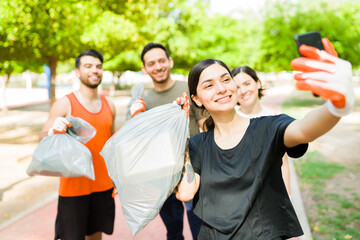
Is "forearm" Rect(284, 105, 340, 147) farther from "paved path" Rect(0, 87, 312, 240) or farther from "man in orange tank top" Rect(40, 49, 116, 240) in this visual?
"paved path" Rect(0, 87, 312, 240)

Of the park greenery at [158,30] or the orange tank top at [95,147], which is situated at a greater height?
the park greenery at [158,30]

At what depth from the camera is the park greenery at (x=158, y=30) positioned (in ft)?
23.4

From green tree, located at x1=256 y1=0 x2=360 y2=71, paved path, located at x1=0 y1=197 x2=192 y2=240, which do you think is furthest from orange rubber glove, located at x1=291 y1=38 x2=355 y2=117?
green tree, located at x1=256 y1=0 x2=360 y2=71

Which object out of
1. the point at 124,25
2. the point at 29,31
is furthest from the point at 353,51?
the point at 29,31

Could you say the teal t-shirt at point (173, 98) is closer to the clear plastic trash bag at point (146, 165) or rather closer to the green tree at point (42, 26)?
the clear plastic trash bag at point (146, 165)

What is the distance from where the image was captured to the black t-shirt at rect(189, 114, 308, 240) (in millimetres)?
1423

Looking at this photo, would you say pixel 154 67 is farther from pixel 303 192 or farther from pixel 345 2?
pixel 345 2

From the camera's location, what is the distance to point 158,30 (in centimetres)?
1474

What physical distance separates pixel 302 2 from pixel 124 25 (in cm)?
1518

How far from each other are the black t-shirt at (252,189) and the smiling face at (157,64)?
4.89ft

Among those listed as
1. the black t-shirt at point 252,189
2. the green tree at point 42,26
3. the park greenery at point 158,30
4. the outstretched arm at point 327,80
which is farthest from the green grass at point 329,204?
the green tree at point 42,26

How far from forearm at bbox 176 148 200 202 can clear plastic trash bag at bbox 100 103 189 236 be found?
7cm

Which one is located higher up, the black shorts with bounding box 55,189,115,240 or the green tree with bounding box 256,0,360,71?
the green tree with bounding box 256,0,360,71

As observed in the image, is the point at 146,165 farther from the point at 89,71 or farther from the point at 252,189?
the point at 89,71
